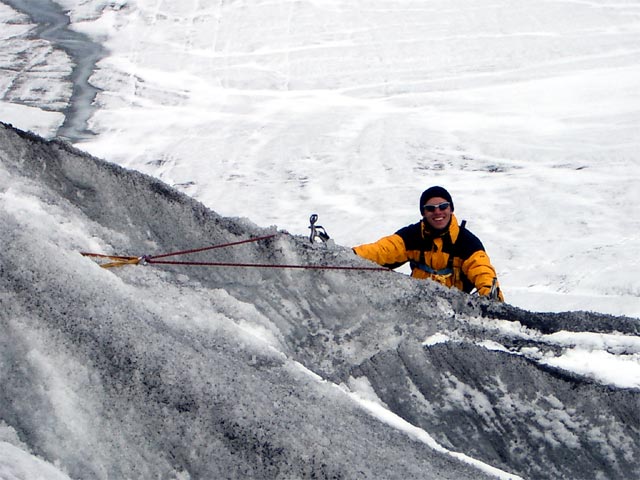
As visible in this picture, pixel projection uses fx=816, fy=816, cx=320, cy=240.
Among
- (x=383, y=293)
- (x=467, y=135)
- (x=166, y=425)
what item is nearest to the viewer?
(x=166, y=425)

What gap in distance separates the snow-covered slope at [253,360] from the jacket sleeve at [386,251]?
32.0 inches

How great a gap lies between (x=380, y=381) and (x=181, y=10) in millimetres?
13267

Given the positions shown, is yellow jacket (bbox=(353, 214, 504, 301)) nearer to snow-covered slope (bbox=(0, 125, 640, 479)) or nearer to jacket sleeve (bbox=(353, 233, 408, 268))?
jacket sleeve (bbox=(353, 233, 408, 268))

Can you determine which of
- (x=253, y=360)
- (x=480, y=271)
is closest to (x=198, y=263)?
(x=253, y=360)

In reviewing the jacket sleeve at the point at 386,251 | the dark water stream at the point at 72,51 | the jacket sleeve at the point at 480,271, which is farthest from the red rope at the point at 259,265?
the dark water stream at the point at 72,51

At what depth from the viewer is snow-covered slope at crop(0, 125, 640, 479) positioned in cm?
228

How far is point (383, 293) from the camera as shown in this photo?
3.48 meters

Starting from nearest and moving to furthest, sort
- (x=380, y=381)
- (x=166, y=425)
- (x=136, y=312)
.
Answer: (x=166, y=425), (x=136, y=312), (x=380, y=381)

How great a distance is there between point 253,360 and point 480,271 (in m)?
1.84

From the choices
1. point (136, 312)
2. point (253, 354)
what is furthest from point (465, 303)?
point (136, 312)

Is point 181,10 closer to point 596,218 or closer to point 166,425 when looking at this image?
point 596,218

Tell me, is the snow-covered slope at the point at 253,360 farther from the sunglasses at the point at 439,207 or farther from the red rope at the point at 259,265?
the sunglasses at the point at 439,207

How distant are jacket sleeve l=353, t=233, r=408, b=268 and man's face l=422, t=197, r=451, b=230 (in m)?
0.26

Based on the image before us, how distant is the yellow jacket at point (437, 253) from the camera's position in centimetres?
444
